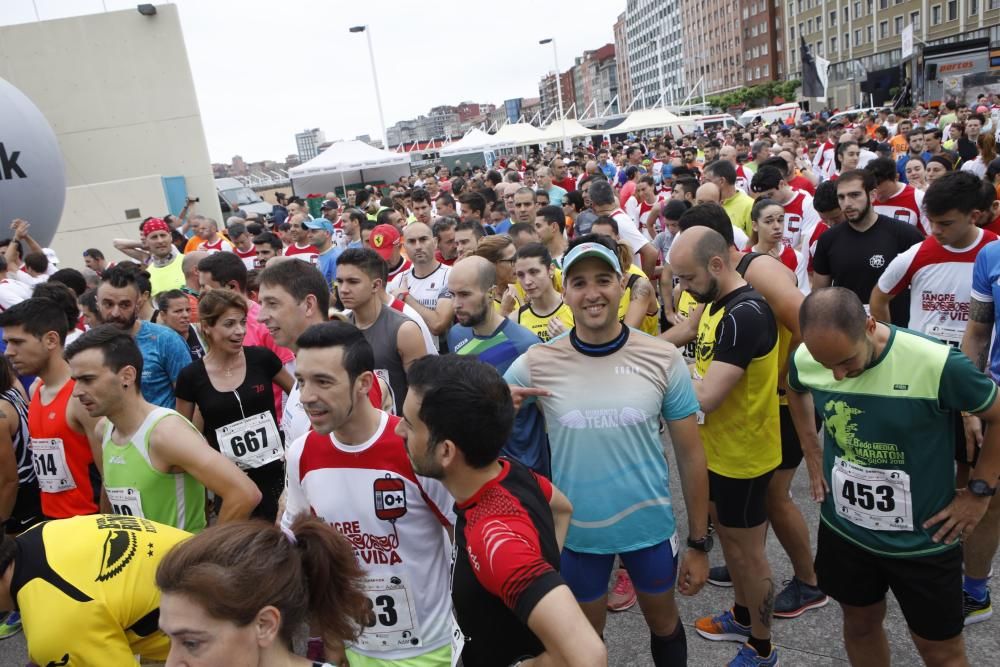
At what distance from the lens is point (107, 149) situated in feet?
73.1

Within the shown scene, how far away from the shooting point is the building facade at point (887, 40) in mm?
36875

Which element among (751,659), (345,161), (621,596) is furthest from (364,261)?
(345,161)

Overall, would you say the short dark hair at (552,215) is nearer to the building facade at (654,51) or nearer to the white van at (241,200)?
the white van at (241,200)

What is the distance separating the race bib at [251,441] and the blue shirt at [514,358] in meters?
1.16

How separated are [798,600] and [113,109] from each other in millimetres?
24438

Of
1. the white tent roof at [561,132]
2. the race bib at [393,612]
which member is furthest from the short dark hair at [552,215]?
the white tent roof at [561,132]

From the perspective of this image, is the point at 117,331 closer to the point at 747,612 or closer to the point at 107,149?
the point at 747,612

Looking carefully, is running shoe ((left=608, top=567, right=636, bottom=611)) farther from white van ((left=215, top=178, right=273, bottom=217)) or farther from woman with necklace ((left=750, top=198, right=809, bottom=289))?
white van ((left=215, top=178, right=273, bottom=217))

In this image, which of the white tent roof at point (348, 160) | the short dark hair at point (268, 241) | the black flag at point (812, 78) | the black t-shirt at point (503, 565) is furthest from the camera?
the black flag at point (812, 78)

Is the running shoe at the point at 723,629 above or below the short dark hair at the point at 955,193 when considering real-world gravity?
below

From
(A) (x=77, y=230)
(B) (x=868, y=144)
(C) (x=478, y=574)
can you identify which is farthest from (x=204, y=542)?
(A) (x=77, y=230)

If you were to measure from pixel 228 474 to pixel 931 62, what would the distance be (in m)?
44.6

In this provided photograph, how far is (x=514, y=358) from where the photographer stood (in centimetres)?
386

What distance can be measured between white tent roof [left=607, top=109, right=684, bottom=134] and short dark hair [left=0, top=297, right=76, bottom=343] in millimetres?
38219
